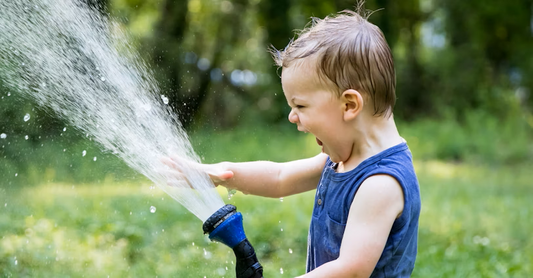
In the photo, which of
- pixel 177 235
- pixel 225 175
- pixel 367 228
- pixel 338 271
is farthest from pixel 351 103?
pixel 177 235

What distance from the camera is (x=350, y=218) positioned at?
5.60ft

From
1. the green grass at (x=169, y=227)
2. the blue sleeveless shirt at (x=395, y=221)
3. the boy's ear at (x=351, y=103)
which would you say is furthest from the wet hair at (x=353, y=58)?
the green grass at (x=169, y=227)

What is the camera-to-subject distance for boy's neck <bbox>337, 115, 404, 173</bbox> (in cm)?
184

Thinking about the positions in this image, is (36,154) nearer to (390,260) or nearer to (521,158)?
(390,260)

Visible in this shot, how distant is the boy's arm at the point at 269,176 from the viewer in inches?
86.9

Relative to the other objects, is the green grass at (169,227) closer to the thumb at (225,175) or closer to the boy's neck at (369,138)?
the thumb at (225,175)

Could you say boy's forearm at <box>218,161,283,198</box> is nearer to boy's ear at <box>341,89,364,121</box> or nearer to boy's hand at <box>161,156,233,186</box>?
boy's hand at <box>161,156,233,186</box>

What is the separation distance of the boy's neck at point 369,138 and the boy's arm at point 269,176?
0.34 m

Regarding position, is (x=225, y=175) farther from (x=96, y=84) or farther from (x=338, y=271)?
(x=96, y=84)

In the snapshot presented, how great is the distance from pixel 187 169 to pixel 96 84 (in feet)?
4.53

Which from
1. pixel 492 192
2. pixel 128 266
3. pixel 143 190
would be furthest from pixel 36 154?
pixel 492 192

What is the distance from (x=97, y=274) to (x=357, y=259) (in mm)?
2363

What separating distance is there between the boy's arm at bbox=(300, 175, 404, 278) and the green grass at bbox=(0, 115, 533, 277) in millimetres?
1875

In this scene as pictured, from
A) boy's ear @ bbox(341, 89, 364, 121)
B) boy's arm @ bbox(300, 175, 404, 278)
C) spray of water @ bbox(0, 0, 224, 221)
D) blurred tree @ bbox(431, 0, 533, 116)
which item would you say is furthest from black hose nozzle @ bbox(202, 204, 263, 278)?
blurred tree @ bbox(431, 0, 533, 116)
